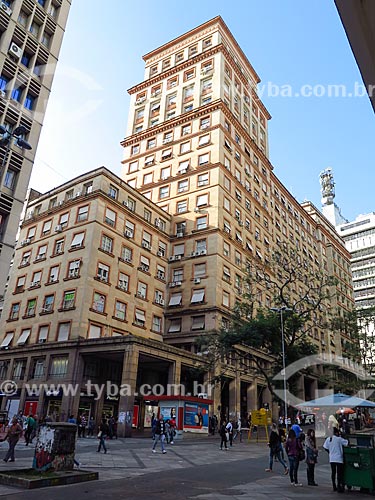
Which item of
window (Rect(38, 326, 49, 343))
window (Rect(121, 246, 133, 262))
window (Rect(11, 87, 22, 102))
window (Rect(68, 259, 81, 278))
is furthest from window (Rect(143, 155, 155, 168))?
window (Rect(11, 87, 22, 102))

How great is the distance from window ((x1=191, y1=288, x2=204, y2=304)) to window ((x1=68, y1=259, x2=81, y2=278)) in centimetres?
1188

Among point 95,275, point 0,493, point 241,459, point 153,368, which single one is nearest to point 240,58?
point 95,275

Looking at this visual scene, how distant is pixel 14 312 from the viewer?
40781 millimetres

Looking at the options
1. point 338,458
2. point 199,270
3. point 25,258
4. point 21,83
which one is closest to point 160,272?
point 199,270

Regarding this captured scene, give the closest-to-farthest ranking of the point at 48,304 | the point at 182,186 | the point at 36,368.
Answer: the point at 36,368 → the point at 48,304 → the point at 182,186

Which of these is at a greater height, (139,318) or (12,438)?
(139,318)

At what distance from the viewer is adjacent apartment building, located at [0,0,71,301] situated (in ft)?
79.1

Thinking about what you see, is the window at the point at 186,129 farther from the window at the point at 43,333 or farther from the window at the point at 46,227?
the window at the point at 43,333

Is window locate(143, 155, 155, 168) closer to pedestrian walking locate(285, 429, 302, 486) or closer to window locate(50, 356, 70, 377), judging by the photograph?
window locate(50, 356, 70, 377)

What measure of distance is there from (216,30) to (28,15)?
34.4m

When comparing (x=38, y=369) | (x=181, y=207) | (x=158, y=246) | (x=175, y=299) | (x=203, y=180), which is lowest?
(x=38, y=369)

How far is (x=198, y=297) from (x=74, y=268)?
40.9 ft

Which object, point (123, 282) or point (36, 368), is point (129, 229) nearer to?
point (123, 282)

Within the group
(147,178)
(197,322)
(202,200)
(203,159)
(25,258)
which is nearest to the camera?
(197,322)
